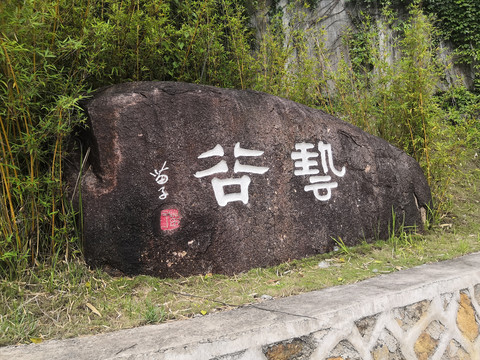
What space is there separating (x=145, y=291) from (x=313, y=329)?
107 centimetres

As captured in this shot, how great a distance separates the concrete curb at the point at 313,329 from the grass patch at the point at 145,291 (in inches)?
5.7

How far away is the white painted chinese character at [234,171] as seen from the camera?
9.16 ft

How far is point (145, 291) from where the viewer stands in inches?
95.7

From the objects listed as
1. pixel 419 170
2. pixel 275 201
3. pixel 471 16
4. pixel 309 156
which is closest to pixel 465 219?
pixel 419 170

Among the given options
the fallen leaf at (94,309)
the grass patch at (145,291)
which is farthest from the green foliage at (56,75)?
the fallen leaf at (94,309)

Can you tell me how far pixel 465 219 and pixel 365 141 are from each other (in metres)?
1.76

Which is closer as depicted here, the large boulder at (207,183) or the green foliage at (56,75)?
the green foliage at (56,75)

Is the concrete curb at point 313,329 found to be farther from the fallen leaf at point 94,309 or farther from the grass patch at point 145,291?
the fallen leaf at point 94,309

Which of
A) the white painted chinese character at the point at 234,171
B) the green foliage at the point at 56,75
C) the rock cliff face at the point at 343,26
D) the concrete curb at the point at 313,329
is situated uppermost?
the rock cliff face at the point at 343,26

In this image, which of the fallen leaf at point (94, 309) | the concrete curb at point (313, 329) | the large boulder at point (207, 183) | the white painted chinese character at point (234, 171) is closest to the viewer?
the concrete curb at point (313, 329)

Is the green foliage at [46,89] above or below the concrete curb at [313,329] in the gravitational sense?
above

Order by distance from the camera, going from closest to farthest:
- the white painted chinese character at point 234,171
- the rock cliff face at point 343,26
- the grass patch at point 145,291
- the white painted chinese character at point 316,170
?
the grass patch at point 145,291
the white painted chinese character at point 234,171
the white painted chinese character at point 316,170
the rock cliff face at point 343,26

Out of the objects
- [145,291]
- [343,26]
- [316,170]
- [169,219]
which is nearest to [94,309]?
[145,291]

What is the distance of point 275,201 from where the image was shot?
3.03m
